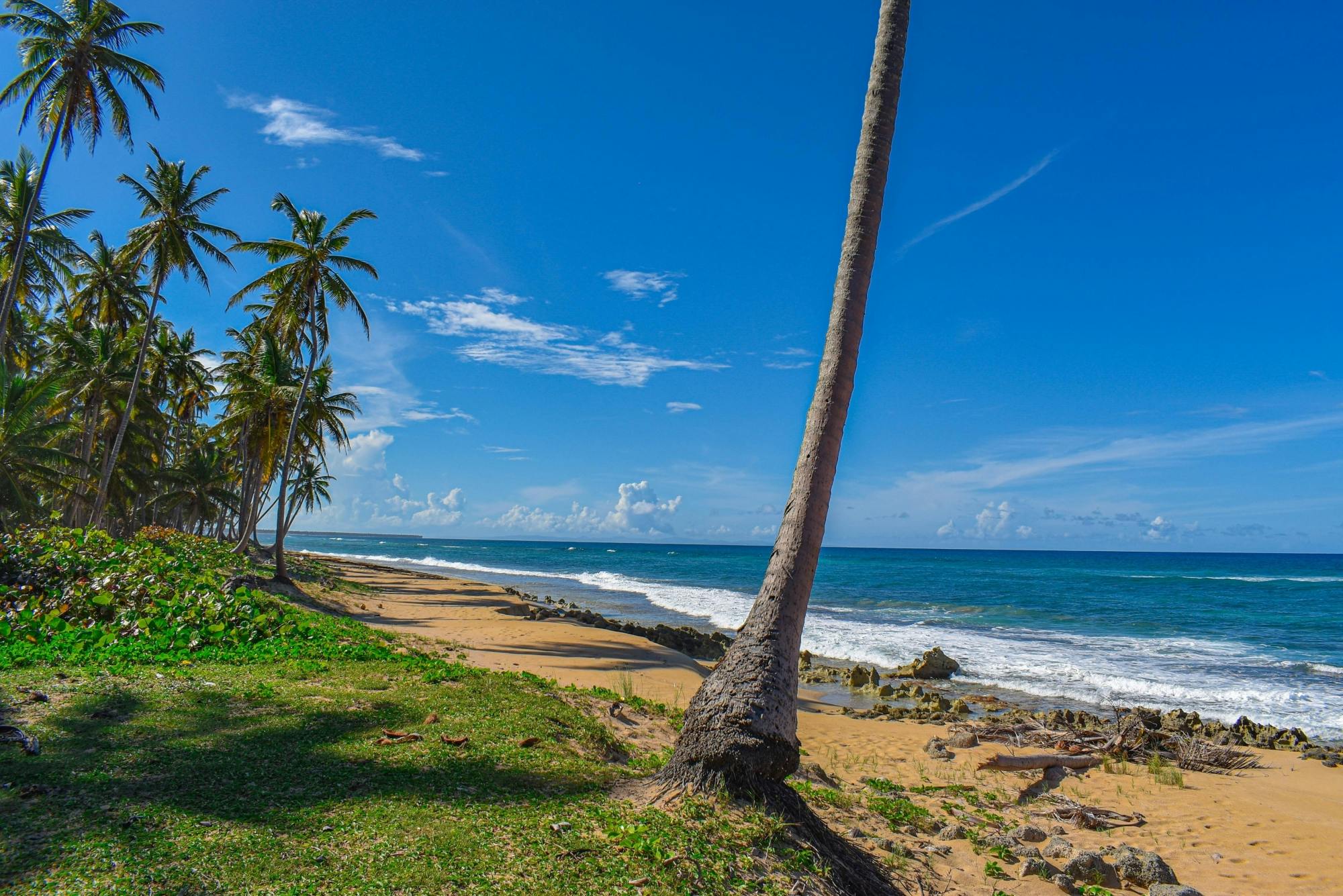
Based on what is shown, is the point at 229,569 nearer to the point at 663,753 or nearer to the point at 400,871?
the point at 663,753

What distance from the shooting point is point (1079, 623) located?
107ft

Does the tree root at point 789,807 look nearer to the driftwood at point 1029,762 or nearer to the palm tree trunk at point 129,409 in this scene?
the driftwood at point 1029,762

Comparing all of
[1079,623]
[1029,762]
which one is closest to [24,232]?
[1029,762]

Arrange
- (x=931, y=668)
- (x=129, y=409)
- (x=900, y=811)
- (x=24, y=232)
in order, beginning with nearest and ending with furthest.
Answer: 1. (x=900, y=811)
2. (x=24, y=232)
3. (x=931, y=668)
4. (x=129, y=409)

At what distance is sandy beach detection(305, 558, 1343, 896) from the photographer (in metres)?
7.50

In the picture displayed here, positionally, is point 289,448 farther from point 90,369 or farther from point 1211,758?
point 1211,758

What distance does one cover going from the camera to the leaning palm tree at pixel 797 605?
5.74 meters

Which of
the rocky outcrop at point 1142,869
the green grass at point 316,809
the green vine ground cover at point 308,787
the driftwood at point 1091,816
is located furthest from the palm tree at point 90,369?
the rocky outcrop at point 1142,869

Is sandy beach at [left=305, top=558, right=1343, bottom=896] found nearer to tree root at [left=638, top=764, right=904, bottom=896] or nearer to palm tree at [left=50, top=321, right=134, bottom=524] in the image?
tree root at [left=638, top=764, right=904, bottom=896]

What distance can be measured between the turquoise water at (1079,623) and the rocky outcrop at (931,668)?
0.60 m

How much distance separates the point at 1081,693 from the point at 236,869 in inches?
772

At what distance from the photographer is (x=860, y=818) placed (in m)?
7.52

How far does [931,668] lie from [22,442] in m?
27.4

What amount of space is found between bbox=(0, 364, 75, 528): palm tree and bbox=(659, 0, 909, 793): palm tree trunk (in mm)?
23466
